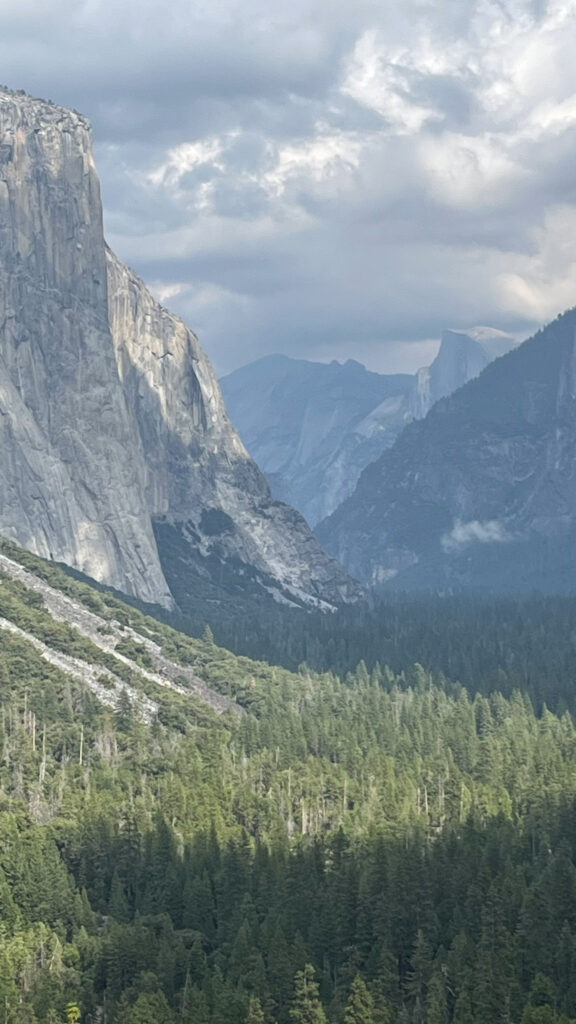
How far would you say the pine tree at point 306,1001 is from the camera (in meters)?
127

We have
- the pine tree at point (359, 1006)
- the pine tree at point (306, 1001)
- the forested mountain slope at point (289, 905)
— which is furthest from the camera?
the forested mountain slope at point (289, 905)

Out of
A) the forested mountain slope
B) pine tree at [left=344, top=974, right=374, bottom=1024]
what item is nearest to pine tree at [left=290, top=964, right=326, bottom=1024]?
the forested mountain slope

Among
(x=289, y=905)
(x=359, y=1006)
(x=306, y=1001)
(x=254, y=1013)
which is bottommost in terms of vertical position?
(x=254, y=1013)

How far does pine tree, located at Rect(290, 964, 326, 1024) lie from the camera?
12656 cm

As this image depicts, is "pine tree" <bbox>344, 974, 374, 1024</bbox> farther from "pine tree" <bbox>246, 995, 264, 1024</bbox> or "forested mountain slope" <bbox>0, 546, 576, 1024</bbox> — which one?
"pine tree" <bbox>246, 995, 264, 1024</bbox>

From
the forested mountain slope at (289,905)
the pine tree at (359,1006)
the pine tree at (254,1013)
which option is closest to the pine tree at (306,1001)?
the forested mountain slope at (289,905)

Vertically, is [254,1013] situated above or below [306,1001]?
below

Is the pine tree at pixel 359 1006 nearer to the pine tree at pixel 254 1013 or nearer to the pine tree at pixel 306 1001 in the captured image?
the pine tree at pixel 306 1001

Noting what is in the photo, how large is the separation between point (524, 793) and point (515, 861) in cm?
2964

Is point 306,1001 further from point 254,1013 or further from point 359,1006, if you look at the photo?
point 254,1013

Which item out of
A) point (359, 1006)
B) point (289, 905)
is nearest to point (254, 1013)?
point (359, 1006)

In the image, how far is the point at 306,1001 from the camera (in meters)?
127

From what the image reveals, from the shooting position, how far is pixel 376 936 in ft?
476

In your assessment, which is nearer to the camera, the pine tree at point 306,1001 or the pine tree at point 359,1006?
the pine tree at point 359,1006
